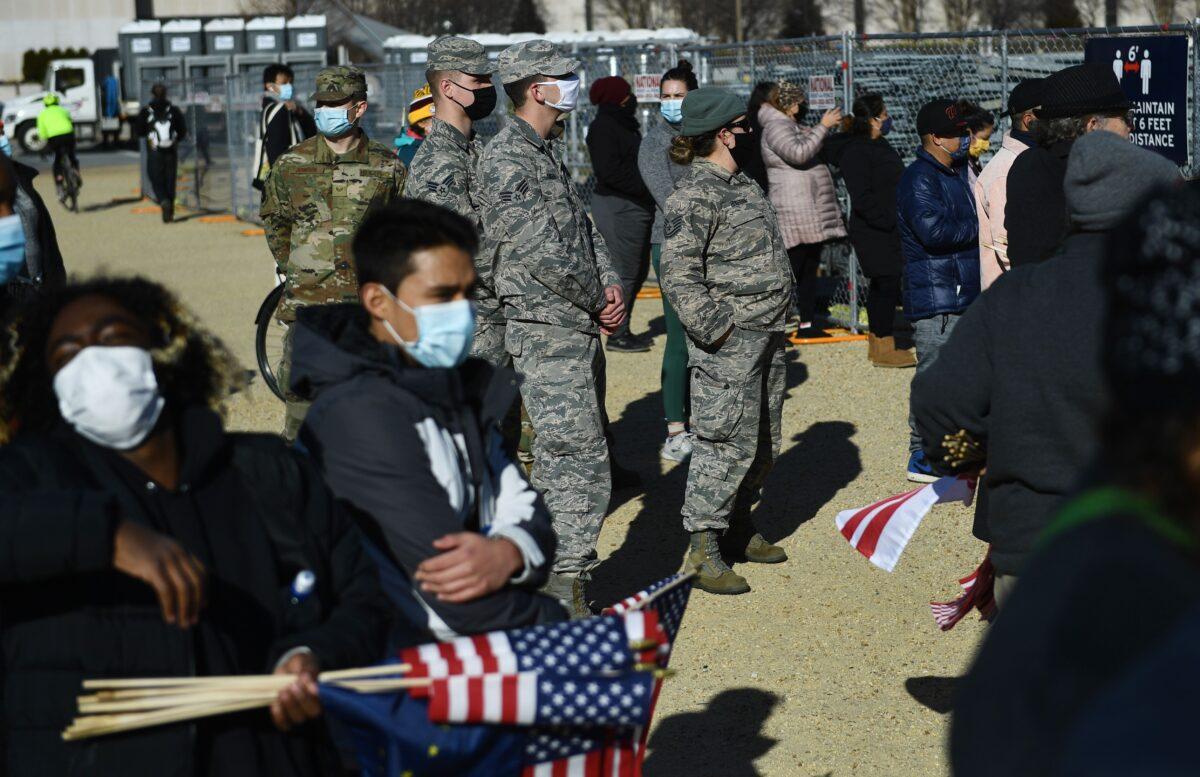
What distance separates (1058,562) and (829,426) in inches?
318

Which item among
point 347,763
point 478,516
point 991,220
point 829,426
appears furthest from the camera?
point 829,426

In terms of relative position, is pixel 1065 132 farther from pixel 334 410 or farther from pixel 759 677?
pixel 334 410

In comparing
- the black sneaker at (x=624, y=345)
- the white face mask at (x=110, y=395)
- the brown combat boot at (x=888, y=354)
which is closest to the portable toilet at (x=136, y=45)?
the black sneaker at (x=624, y=345)

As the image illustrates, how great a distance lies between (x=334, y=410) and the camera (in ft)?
9.78

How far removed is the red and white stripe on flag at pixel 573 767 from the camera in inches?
116

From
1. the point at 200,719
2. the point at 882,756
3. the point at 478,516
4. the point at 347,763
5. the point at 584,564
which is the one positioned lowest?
the point at 882,756

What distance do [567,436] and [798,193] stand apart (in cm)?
571

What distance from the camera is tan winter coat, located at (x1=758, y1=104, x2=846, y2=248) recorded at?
11180mm

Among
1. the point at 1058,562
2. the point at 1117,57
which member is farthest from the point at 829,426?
the point at 1058,562

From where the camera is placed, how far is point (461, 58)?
6.80m

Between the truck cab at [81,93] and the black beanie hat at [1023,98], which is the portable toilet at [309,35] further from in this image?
the black beanie hat at [1023,98]

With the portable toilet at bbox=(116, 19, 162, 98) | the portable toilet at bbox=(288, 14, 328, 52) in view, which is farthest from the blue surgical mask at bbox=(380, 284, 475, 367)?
the portable toilet at bbox=(116, 19, 162, 98)

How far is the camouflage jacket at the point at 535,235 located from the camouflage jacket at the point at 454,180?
386mm

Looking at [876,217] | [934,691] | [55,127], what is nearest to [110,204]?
[55,127]
